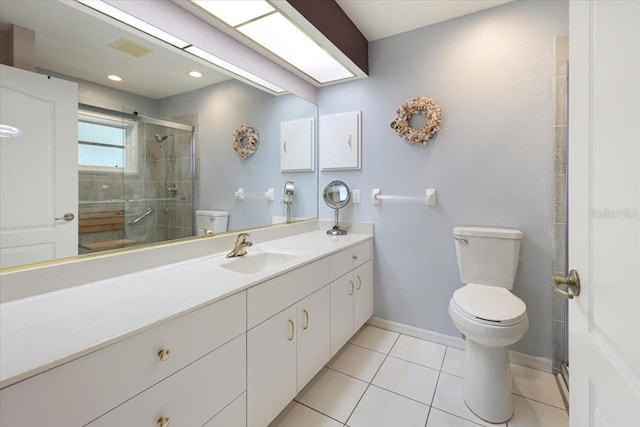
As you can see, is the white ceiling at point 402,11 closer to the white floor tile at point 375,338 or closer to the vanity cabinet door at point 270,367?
the vanity cabinet door at point 270,367

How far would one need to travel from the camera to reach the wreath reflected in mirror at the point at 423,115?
202 cm

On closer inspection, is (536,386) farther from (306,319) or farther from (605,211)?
(605,211)

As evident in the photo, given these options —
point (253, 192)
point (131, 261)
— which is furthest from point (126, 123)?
point (253, 192)

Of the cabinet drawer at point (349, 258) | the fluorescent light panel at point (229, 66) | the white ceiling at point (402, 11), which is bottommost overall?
the cabinet drawer at point (349, 258)

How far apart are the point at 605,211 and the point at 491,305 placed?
107 centimetres

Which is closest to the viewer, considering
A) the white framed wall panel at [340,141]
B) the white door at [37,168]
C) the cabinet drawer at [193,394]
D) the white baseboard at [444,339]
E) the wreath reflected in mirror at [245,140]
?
the cabinet drawer at [193,394]

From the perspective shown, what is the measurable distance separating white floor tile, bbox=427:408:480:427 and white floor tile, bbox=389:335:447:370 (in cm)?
40

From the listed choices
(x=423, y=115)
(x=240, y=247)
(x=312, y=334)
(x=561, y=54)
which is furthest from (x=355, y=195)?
(x=561, y=54)

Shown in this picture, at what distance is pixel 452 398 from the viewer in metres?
1.56

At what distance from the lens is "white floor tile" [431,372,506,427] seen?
4.75 feet

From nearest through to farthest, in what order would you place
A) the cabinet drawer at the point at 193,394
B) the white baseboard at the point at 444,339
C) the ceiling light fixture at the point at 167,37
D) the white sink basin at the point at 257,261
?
the cabinet drawer at the point at 193,394, the ceiling light fixture at the point at 167,37, the white sink basin at the point at 257,261, the white baseboard at the point at 444,339

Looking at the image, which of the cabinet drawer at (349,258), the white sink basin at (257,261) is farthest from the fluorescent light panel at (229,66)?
the cabinet drawer at (349,258)

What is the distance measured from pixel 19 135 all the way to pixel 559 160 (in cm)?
267

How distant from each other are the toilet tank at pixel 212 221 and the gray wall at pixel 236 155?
0.03 metres
